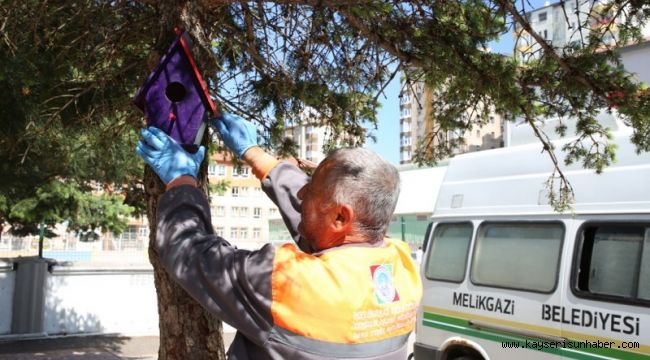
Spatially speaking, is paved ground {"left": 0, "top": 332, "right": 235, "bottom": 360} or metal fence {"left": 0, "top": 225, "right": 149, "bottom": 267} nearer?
paved ground {"left": 0, "top": 332, "right": 235, "bottom": 360}

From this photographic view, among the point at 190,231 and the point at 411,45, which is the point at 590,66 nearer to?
the point at 411,45

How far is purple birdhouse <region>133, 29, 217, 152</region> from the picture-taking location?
210 centimetres

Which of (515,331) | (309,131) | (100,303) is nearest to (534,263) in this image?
(515,331)

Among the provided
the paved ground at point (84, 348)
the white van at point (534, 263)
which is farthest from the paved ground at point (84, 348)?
the white van at point (534, 263)

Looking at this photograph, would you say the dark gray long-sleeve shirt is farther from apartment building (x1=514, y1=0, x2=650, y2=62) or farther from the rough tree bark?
apartment building (x1=514, y1=0, x2=650, y2=62)

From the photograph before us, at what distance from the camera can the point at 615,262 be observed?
487 cm

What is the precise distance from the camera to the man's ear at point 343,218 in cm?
179

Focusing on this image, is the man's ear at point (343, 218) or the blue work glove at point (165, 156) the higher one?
the blue work glove at point (165, 156)

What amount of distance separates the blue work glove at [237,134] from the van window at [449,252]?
13.9 ft

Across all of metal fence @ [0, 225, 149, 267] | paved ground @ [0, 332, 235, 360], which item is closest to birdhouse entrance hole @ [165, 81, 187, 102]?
paved ground @ [0, 332, 235, 360]

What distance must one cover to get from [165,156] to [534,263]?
431 centimetres

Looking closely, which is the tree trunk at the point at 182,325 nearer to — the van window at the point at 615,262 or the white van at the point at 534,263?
the white van at the point at 534,263

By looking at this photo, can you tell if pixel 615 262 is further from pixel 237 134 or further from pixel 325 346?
pixel 325 346

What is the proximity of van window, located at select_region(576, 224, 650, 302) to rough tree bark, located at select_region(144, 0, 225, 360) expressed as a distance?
11.1 ft
